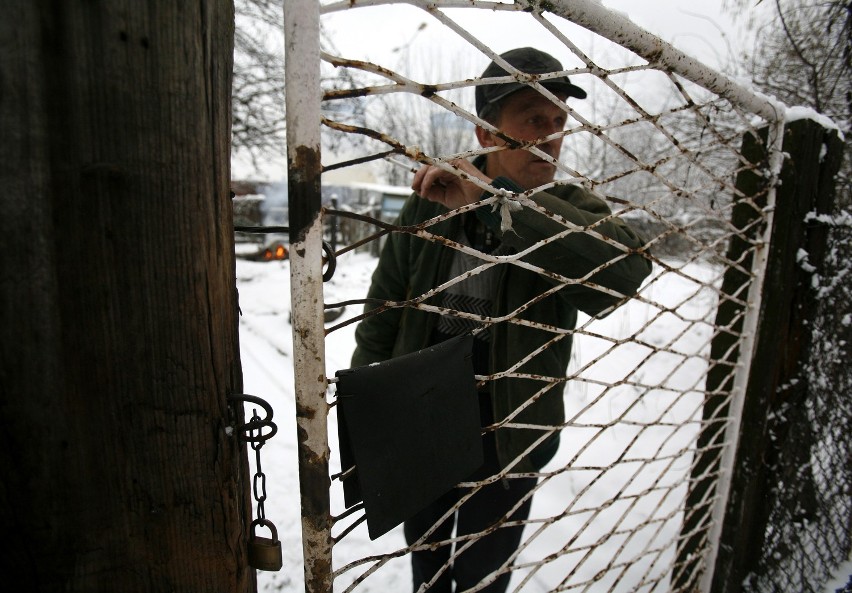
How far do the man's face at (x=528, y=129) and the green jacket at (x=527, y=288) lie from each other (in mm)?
123

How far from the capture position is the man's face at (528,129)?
1484 mm

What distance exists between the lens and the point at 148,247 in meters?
0.63

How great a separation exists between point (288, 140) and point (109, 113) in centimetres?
22

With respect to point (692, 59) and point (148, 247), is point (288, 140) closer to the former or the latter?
point (148, 247)

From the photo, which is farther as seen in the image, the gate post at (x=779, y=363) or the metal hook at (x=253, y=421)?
the gate post at (x=779, y=363)

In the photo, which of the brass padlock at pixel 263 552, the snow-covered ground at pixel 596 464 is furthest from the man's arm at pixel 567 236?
the brass padlock at pixel 263 552

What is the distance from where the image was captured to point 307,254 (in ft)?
2.37

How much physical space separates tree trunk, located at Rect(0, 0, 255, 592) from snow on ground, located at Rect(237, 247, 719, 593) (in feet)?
3.11

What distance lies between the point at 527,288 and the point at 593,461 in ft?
8.49

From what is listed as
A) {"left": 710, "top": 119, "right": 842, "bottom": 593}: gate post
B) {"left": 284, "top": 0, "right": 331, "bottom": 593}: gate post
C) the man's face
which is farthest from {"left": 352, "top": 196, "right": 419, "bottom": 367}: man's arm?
{"left": 710, "top": 119, "right": 842, "bottom": 593}: gate post

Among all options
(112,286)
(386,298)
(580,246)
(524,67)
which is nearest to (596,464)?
(386,298)

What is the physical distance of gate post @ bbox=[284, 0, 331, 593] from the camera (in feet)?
2.20

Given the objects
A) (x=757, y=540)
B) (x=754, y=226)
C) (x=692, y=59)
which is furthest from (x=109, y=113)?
(x=757, y=540)

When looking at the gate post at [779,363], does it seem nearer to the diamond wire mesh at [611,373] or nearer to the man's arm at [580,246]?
the diamond wire mesh at [611,373]
